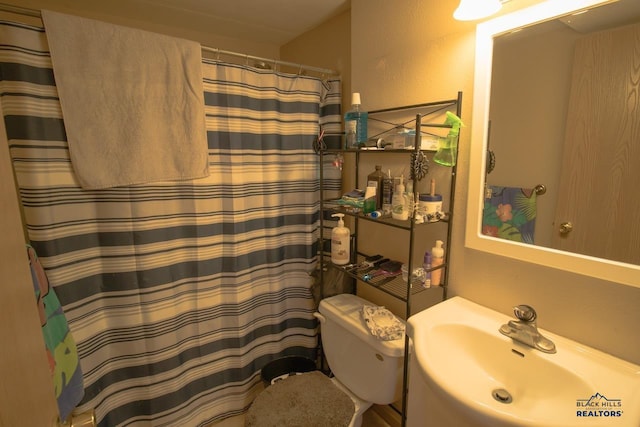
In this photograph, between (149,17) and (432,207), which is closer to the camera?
(432,207)

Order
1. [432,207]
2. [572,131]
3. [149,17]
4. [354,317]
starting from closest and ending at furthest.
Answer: [572,131], [432,207], [354,317], [149,17]

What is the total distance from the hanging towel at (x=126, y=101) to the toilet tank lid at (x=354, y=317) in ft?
3.04

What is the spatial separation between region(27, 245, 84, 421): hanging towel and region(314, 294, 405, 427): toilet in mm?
1013

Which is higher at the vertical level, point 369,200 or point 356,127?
point 356,127

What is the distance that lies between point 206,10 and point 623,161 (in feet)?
6.54

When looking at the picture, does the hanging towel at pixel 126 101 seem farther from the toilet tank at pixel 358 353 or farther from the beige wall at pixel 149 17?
the toilet tank at pixel 358 353

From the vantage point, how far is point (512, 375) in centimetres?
96

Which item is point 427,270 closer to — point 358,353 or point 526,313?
point 526,313

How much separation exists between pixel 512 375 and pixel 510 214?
0.53m

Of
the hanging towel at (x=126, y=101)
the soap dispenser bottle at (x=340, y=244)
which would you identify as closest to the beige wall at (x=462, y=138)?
the soap dispenser bottle at (x=340, y=244)

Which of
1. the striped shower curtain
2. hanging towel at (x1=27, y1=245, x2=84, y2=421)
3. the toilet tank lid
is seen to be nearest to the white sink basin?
the toilet tank lid

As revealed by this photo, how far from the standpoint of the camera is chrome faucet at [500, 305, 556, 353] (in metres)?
0.93

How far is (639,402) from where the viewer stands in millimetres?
738

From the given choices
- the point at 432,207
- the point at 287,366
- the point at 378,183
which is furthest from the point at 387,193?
the point at 287,366
